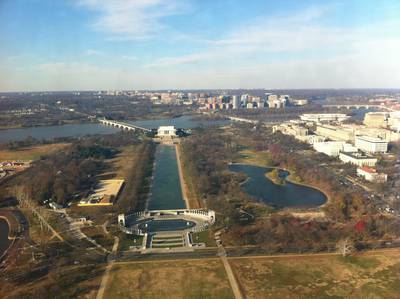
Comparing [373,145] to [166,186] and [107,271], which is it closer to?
[166,186]

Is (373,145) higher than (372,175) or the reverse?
higher

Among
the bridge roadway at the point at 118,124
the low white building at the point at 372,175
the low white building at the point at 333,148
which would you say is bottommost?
the low white building at the point at 372,175

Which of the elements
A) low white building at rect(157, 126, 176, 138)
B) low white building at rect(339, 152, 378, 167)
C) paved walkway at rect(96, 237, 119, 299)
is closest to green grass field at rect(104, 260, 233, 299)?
paved walkway at rect(96, 237, 119, 299)

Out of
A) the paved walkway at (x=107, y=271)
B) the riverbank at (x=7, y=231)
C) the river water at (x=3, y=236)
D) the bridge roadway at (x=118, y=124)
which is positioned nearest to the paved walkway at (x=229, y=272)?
the paved walkway at (x=107, y=271)

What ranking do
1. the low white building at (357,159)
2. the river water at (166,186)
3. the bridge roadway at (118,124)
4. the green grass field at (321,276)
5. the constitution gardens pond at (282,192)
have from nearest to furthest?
the green grass field at (321,276)
the river water at (166,186)
the constitution gardens pond at (282,192)
the low white building at (357,159)
the bridge roadway at (118,124)

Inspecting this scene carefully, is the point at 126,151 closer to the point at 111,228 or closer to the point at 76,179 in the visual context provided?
the point at 76,179

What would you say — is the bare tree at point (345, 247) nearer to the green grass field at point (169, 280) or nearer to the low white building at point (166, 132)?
the green grass field at point (169, 280)

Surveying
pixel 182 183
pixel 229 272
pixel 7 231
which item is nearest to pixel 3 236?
pixel 7 231

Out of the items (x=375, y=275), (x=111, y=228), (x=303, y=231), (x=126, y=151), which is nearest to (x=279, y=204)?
(x=303, y=231)
